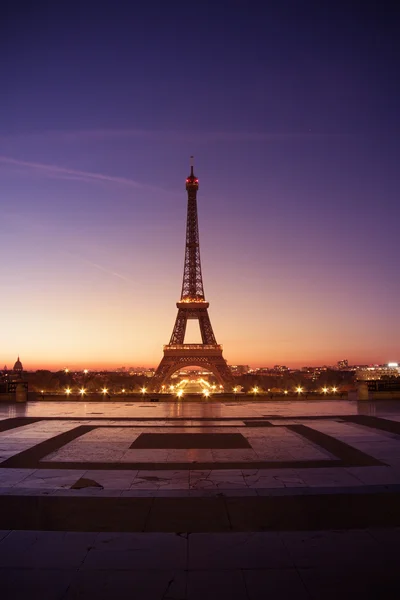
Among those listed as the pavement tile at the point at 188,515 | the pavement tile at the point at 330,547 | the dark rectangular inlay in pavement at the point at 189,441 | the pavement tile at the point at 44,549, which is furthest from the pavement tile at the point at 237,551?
the dark rectangular inlay in pavement at the point at 189,441

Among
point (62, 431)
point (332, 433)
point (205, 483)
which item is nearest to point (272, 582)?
point (205, 483)

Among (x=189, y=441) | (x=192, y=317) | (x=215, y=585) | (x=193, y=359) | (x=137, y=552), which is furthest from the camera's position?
(x=192, y=317)

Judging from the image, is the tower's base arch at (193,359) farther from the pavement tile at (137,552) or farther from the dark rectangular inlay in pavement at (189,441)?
the pavement tile at (137,552)

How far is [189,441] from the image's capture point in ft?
41.3

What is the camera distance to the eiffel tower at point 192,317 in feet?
277

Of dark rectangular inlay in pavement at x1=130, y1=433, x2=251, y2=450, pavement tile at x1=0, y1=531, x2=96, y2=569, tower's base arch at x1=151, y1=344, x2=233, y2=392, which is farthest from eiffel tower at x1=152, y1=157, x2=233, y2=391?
pavement tile at x1=0, y1=531, x2=96, y2=569

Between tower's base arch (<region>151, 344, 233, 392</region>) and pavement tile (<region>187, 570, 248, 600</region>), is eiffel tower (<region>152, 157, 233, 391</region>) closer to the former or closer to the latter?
tower's base arch (<region>151, 344, 233, 392</region>)

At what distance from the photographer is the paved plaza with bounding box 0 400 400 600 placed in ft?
14.8

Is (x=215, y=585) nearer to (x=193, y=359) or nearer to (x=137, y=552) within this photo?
(x=137, y=552)

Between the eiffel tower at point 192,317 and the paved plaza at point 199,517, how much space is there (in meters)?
71.7

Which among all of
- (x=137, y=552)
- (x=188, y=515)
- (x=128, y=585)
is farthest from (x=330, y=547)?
(x=128, y=585)

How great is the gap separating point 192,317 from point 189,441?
267 feet

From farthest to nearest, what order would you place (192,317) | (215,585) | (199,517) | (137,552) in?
(192,317)
(199,517)
(137,552)
(215,585)

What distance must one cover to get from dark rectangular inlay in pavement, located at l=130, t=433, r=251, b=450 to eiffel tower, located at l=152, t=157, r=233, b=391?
229 feet
